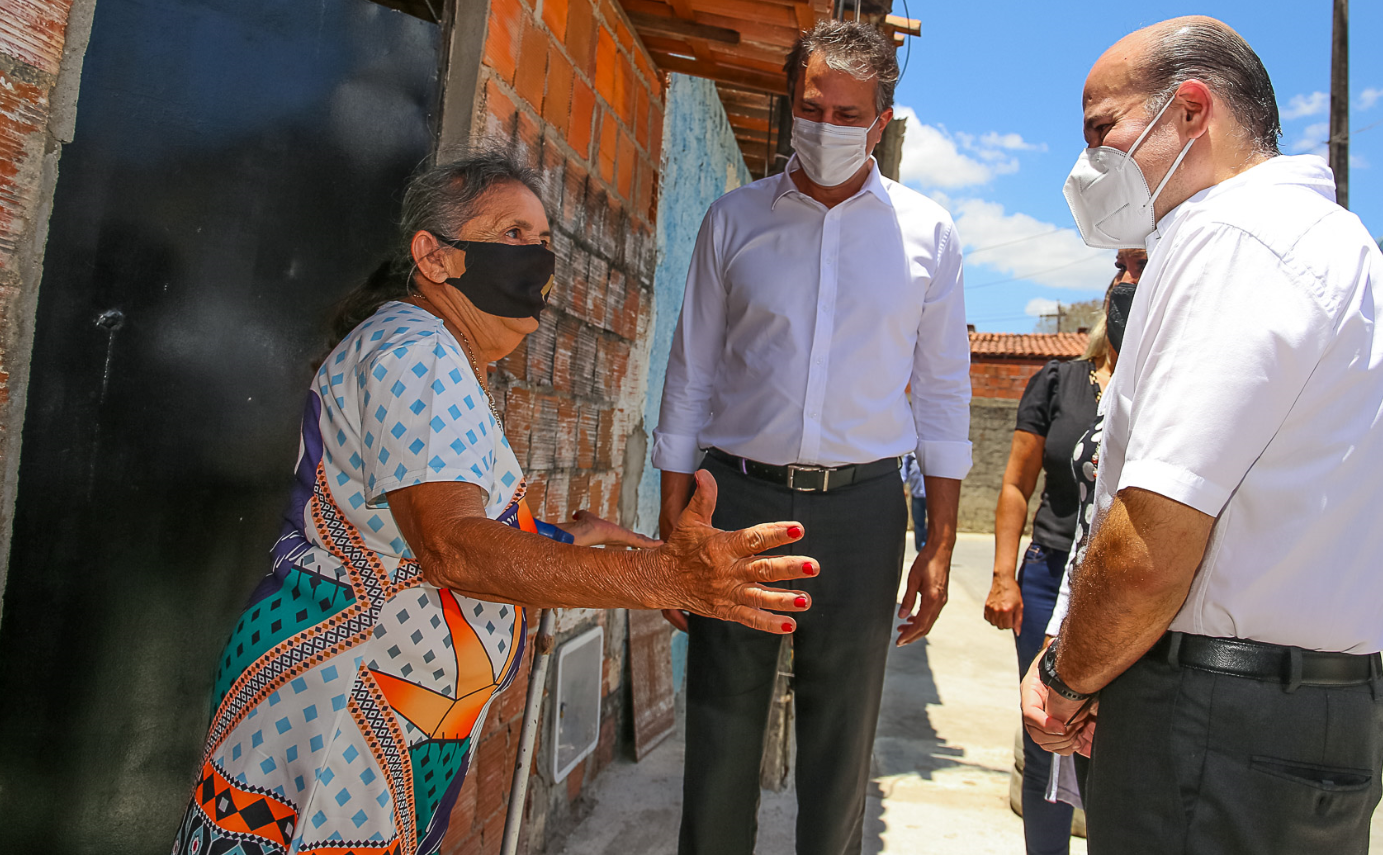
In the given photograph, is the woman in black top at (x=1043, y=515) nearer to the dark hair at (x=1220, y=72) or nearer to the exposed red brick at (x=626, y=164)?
the dark hair at (x=1220, y=72)

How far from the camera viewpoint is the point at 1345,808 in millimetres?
1070

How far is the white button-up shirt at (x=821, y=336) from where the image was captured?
194 cm

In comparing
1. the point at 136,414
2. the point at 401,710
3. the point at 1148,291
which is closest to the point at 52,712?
the point at 136,414

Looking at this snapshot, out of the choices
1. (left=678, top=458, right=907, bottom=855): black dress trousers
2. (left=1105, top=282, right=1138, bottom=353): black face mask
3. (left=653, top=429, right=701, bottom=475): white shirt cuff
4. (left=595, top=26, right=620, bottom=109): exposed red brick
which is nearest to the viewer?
(left=678, top=458, right=907, bottom=855): black dress trousers

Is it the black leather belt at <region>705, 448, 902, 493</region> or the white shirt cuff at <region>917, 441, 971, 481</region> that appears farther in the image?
the white shirt cuff at <region>917, 441, 971, 481</region>

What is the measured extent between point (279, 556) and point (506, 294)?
517 millimetres

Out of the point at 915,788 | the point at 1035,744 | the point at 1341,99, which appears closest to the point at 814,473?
the point at 1035,744

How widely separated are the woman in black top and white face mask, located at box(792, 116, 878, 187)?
886mm

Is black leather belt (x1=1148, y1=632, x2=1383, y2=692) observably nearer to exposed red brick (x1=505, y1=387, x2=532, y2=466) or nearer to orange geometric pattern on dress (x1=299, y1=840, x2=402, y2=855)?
orange geometric pattern on dress (x1=299, y1=840, x2=402, y2=855)

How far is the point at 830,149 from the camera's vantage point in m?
2.00

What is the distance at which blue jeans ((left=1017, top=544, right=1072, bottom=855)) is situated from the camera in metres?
2.24

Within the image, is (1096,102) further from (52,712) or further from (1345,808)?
(52,712)

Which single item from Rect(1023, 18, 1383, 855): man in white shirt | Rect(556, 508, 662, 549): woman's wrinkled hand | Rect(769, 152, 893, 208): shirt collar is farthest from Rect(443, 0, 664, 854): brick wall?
Rect(1023, 18, 1383, 855): man in white shirt

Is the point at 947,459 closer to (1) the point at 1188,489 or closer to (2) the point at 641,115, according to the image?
(1) the point at 1188,489
